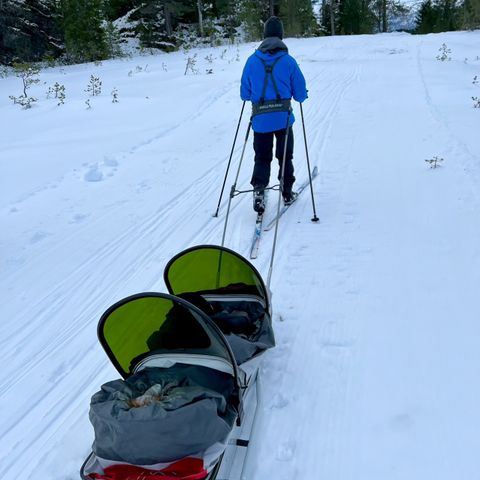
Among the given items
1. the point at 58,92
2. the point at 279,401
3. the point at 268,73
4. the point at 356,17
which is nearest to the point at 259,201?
the point at 268,73

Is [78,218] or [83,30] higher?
[83,30]

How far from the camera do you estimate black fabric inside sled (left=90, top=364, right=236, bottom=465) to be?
2.09 metres

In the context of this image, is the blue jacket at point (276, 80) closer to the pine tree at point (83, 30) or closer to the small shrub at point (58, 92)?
the small shrub at point (58, 92)

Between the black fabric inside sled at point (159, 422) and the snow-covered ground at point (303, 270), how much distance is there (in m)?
0.59

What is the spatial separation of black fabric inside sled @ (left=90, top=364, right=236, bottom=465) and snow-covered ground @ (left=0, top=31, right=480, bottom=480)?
587 mm

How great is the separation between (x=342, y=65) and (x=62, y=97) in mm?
10011

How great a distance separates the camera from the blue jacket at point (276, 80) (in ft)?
16.8

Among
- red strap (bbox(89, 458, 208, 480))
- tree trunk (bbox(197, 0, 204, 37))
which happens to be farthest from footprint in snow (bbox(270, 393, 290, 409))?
tree trunk (bbox(197, 0, 204, 37))

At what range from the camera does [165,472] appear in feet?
6.91

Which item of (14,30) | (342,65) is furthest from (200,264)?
(14,30)

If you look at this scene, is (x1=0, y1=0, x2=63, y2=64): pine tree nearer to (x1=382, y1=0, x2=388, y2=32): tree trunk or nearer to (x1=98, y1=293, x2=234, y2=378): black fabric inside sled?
(x1=98, y1=293, x2=234, y2=378): black fabric inside sled

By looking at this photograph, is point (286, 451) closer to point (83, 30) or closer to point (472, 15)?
point (83, 30)

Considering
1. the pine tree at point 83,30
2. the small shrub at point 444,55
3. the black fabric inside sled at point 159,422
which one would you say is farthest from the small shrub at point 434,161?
the pine tree at point 83,30

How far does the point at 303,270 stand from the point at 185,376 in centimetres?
234
